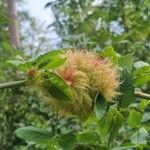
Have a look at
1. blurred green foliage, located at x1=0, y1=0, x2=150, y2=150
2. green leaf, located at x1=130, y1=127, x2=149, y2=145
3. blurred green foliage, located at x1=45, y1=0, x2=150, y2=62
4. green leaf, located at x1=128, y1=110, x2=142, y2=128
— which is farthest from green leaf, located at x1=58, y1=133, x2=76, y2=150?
blurred green foliage, located at x1=45, y1=0, x2=150, y2=62

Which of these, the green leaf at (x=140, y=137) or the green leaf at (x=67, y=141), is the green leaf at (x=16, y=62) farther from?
the green leaf at (x=140, y=137)

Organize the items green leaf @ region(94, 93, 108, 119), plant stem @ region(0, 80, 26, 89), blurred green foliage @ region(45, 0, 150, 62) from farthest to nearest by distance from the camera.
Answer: blurred green foliage @ region(45, 0, 150, 62) → green leaf @ region(94, 93, 108, 119) → plant stem @ region(0, 80, 26, 89)

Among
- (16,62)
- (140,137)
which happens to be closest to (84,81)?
(16,62)

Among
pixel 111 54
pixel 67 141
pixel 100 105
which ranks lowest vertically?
pixel 67 141

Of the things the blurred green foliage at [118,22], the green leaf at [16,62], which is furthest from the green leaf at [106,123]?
the blurred green foliage at [118,22]

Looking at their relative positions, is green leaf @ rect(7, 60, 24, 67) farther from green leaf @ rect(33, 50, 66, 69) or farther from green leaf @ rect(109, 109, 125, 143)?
green leaf @ rect(109, 109, 125, 143)

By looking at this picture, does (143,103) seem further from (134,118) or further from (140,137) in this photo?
(140,137)

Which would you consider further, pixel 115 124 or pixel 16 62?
pixel 115 124
